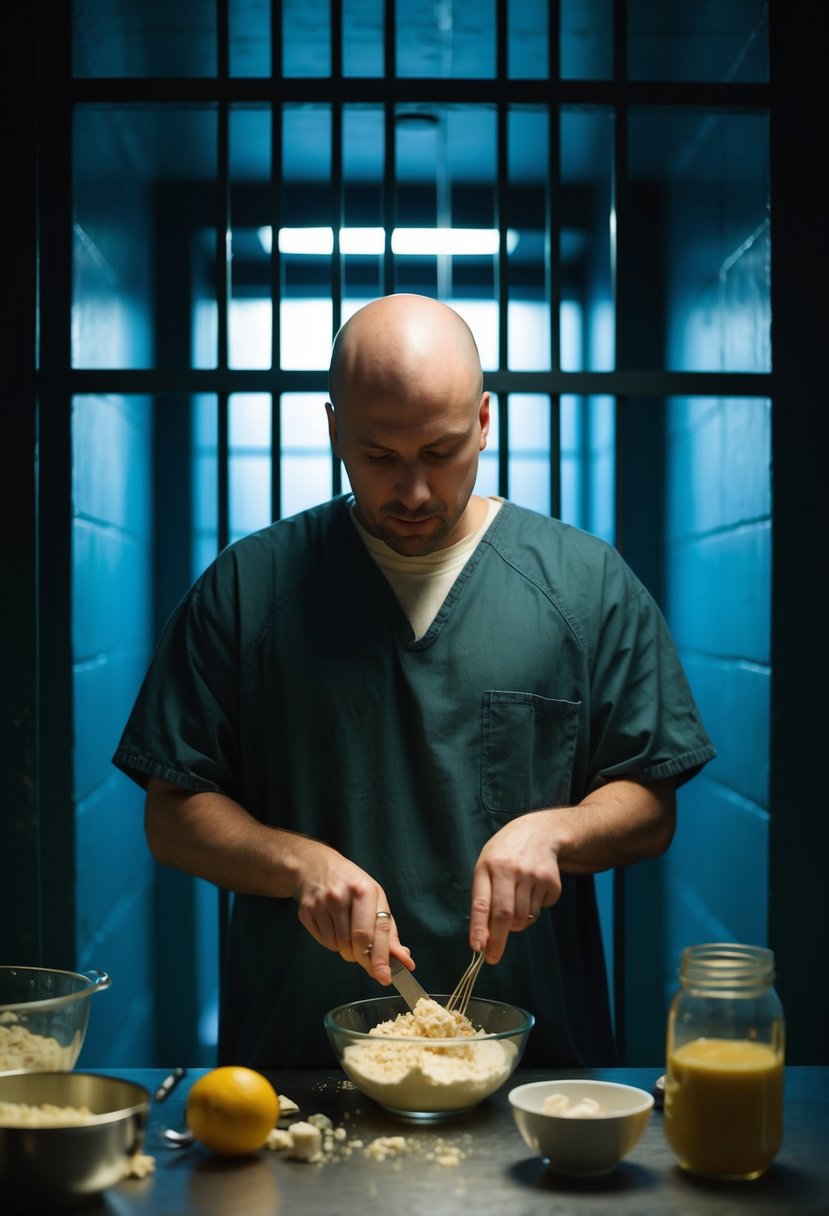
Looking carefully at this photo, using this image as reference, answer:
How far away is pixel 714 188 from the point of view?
3248 mm

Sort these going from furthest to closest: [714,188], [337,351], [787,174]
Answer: [714,188]
[787,174]
[337,351]

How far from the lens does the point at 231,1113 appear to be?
1226mm

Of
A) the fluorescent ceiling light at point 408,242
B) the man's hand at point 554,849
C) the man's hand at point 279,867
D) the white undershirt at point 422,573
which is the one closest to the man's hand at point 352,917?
the man's hand at point 279,867

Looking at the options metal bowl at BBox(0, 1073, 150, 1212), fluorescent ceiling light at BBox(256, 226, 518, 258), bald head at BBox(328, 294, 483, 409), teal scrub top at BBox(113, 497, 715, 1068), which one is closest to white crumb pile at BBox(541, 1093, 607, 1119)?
metal bowl at BBox(0, 1073, 150, 1212)

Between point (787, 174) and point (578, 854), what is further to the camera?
point (787, 174)

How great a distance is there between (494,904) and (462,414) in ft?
2.08

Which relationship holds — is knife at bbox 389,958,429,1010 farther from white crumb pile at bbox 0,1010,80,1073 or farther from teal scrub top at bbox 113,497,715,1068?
white crumb pile at bbox 0,1010,80,1073

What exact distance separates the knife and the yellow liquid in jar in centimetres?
35

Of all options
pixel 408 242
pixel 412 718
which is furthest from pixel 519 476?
pixel 412 718

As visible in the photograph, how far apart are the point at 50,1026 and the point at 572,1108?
536 millimetres

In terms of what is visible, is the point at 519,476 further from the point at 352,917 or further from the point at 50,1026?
the point at 50,1026

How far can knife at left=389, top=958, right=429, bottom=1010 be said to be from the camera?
146 cm

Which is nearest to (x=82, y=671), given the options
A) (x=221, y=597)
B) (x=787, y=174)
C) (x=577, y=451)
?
(x=221, y=597)

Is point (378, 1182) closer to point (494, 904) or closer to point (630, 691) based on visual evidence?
point (494, 904)
